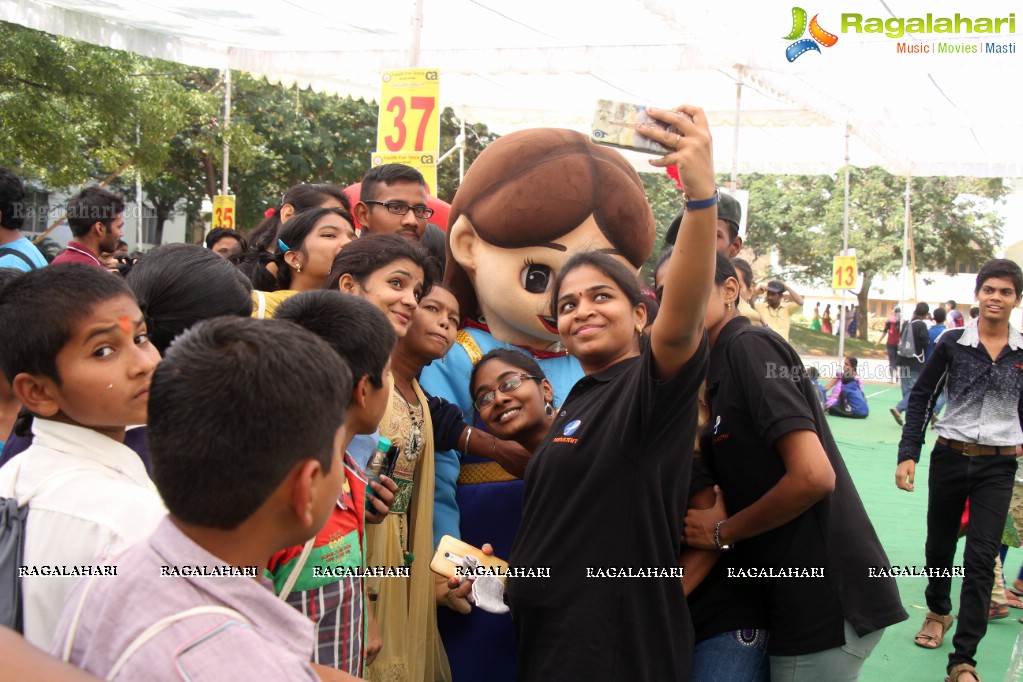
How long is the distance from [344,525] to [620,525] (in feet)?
2.23

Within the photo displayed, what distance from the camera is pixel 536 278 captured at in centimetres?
371

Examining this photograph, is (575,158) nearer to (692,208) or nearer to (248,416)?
(692,208)

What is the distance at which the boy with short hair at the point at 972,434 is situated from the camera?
4.96 metres

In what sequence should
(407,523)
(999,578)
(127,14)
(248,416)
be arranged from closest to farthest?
(248,416), (407,523), (999,578), (127,14)

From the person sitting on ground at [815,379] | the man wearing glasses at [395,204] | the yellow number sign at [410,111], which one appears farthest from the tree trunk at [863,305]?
the man wearing glasses at [395,204]

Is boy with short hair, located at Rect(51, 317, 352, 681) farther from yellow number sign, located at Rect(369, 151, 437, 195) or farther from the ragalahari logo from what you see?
the ragalahari logo

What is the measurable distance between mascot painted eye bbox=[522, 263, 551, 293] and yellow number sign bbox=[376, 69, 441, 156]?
2508 mm

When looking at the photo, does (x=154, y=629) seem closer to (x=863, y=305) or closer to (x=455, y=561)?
(x=455, y=561)

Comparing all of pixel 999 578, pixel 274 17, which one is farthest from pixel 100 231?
pixel 999 578

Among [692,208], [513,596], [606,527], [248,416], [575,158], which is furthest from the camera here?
[575,158]

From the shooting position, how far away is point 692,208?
195 centimetres

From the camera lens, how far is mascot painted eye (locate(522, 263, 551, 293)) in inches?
146

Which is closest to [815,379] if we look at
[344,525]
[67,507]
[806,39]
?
[806,39]

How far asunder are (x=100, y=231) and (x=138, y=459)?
379 cm
